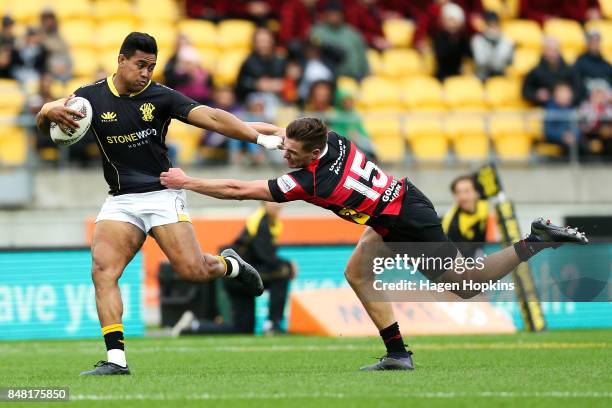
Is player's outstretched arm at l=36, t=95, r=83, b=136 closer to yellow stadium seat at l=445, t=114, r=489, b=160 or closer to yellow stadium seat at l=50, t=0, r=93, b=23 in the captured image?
yellow stadium seat at l=445, t=114, r=489, b=160

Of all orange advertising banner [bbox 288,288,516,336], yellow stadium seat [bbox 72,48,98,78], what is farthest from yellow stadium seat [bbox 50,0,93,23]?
orange advertising banner [bbox 288,288,516,336]

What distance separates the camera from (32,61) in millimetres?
17984

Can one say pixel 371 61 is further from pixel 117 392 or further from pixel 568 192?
pixel 117 392

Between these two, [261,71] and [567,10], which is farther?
[567,10]

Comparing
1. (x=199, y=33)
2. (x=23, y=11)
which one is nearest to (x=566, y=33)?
(x=199, y=33)

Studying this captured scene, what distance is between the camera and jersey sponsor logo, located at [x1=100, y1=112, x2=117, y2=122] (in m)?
9.39

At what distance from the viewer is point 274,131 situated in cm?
980

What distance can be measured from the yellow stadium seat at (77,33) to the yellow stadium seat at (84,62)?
0.43ft

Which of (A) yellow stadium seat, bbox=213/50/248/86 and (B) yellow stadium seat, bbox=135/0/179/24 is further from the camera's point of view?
(B) yellow stadium seat, bbox=135/0/179/24

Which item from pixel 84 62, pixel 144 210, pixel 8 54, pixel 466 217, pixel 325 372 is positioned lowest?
pixel 325 372

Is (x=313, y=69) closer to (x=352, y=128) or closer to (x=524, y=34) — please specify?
(x=352, y=128)

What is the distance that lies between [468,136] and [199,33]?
14.7 feet

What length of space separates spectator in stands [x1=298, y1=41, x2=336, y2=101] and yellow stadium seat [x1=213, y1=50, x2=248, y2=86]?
3.15ft

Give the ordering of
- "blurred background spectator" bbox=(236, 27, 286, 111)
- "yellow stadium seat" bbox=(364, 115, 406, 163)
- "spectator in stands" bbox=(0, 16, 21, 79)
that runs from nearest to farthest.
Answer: "spectator in stands" bbox=(0, 16, 21, 79)
"yellow stadium seat" bbox=(364, 115, 406, 163)
"blurred background spectator" bbox=(236, 27, 286, 111)
